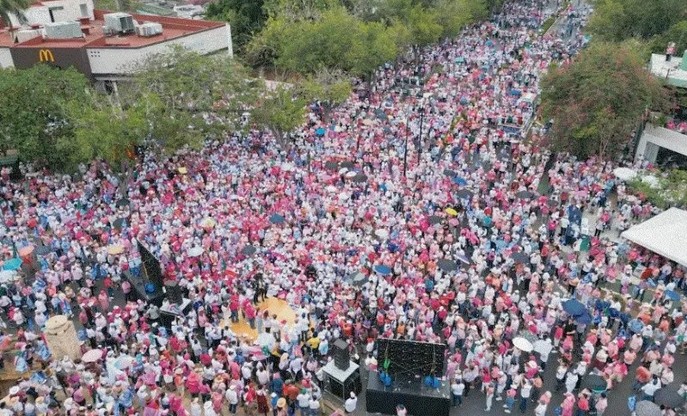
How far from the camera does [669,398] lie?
47.6 feet

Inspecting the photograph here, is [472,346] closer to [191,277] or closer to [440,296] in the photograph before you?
[440,296]

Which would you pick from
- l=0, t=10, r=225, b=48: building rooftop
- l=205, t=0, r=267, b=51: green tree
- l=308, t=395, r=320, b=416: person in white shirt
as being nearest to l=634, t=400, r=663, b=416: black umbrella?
l=308, t=395, r=320, b=416: person in white shirt

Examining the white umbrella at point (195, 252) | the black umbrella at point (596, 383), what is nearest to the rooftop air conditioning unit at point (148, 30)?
the white umbrella at point (195, 252)

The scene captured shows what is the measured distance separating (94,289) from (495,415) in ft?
45.9

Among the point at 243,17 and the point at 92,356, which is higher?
the point at 243,17

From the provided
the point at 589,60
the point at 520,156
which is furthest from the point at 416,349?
the point at 589,60

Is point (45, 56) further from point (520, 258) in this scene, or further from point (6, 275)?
point (520, 258)

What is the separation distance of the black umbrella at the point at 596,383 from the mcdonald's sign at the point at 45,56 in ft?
103

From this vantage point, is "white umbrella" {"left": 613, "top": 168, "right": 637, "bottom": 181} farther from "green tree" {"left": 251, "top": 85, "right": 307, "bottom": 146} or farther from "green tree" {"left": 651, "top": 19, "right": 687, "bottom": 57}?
"green tree" {"left": 251, "top": 85, "right": 307, "bottom": 146}

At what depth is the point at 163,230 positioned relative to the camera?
2262cm

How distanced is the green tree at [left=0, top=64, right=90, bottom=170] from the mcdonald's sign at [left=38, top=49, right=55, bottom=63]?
15.6ft

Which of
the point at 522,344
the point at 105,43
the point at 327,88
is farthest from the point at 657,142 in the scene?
the point at 105,43

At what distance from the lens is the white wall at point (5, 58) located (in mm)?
33625

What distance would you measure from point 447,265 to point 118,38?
27.6m
